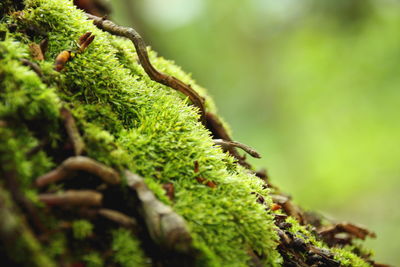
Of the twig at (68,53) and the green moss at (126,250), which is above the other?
the twig at (68,53)

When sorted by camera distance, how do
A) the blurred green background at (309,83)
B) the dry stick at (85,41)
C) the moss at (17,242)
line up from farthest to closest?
the blurred green background at (309,83), the dry stick at (85,41), the moss at (17,242)

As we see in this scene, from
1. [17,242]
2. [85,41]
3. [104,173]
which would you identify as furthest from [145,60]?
[17,242]

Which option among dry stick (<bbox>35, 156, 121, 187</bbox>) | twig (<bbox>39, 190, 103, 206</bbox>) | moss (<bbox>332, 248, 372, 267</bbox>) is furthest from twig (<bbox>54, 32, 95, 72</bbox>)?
moss (<bbox>332, 248, 372, 267</bbox>)

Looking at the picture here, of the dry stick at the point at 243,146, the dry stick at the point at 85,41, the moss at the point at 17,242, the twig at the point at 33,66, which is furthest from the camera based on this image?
the dry stick at the point at 243,146

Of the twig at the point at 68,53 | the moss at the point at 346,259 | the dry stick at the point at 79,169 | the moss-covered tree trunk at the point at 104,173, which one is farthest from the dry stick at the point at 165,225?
the moss at the point at 346,259

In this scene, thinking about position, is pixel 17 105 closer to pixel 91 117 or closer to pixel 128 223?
pixel 91 117

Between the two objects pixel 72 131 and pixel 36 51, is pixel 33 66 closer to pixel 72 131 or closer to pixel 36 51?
pixel 36 51

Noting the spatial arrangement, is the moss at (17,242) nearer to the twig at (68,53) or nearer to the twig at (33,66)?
the twig at (33,66)

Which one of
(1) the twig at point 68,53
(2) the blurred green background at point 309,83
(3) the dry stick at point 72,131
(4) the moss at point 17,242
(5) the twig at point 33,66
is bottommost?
(4) the moss at point 17,242

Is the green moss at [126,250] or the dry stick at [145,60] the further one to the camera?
the dry stick at [145,60]
